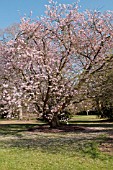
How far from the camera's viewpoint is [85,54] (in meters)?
15.8

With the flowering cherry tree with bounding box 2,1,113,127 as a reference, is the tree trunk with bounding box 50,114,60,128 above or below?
below

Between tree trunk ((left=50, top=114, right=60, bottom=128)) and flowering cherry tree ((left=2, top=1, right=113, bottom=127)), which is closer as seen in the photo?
flowering cherry tree ((left=2, top=1, right=113, bottom=127))

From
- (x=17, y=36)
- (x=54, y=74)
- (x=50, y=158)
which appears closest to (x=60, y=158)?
(x=50, y=158)

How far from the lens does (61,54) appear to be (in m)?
15.9

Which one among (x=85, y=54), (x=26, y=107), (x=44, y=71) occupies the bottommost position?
(x=26, y=107)

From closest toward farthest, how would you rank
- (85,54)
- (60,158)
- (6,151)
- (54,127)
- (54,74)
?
(60,158) < (6,151) < (54,74) < (85,54) < (54,127)

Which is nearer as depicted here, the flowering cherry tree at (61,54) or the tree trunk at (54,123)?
the flowering cherry tree at (61,54)

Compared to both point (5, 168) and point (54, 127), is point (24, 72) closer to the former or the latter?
point (54, 127)

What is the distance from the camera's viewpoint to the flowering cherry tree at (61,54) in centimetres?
1462

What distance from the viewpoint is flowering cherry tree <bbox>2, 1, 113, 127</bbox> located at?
14625 millimetres

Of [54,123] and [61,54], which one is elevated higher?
[61,54]

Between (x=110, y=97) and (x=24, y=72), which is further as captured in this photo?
(x=110, y=97)

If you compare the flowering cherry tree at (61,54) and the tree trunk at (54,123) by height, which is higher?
the flowering cherry tree at (61,54)

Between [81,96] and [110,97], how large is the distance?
6.89 feet
